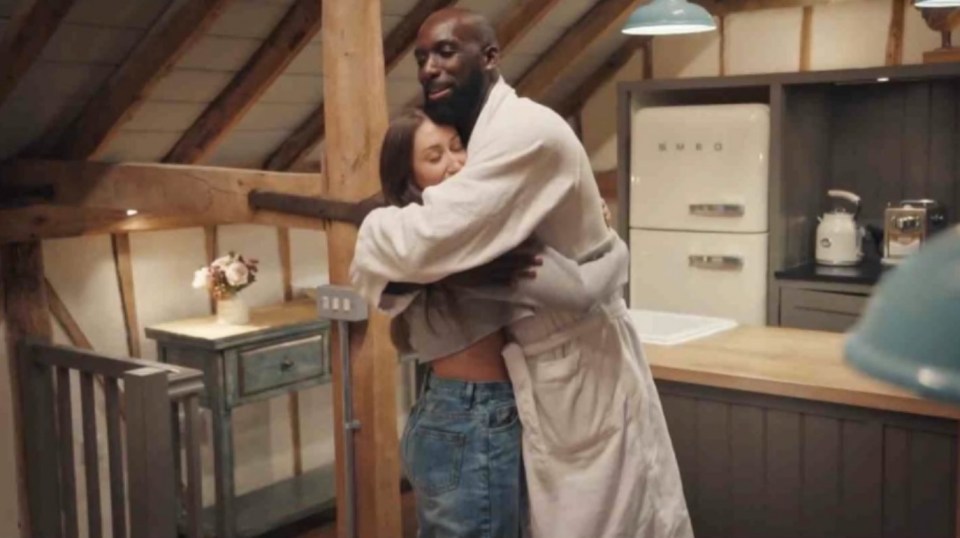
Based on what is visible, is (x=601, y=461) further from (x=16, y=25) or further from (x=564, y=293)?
(x=16, y=25)

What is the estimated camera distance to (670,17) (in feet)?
11.3

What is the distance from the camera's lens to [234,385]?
4051 mm

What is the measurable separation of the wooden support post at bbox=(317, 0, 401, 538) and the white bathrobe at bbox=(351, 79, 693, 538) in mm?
1089

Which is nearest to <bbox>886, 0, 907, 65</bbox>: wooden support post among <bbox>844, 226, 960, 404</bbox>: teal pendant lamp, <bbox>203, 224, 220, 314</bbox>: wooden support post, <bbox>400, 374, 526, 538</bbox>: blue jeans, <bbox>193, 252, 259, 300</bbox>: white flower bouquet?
<bbox>193, 252, 259, 300</bbox>: white flower bouquet

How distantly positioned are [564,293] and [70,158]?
2.50 m

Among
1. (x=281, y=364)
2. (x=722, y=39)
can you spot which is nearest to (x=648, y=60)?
(x=722, y=39)

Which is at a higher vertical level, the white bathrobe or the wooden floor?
the white bathrobe

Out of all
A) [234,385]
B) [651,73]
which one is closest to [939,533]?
[234,385]

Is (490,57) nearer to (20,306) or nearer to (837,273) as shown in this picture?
(20,306)

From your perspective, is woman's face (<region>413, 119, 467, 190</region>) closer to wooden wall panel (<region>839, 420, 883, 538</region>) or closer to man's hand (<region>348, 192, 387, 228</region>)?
man's hand (<region>348, 192, 387, 228</region>)

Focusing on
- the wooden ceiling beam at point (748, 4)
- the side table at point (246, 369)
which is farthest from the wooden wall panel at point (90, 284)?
the wooden ceiling beam at point (748, 4)

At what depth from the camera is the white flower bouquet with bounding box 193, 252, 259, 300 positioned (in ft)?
13.6

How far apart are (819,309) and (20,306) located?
3.04 metres

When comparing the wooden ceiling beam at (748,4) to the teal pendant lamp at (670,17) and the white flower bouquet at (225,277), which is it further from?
the white flower bouquet at (225,277)
